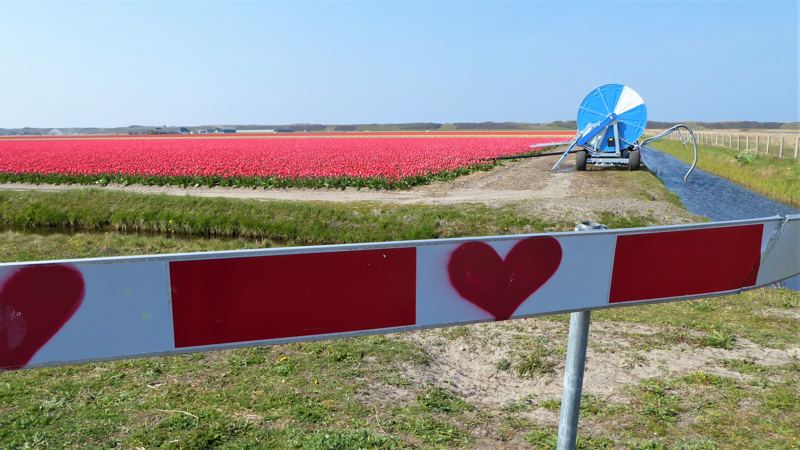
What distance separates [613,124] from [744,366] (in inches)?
699

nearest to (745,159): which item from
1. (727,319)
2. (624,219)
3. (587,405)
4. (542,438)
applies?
(624,219)

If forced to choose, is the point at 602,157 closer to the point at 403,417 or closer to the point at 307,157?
the point at 307,157

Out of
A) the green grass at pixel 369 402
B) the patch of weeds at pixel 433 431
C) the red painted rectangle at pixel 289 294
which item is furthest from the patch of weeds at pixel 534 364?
the red painted rectangle at pixel 289 294

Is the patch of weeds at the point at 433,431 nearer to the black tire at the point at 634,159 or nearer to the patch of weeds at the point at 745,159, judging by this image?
the black tire at the point at 634,159

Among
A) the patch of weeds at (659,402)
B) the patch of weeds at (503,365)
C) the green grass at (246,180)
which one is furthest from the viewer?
the green grass at (246,180)

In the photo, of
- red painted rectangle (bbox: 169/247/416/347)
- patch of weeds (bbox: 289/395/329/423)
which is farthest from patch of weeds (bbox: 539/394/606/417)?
red painted rectangle (bbox: 169/247/416/347)

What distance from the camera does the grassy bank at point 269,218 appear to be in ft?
39.6

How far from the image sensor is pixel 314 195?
18078 mm

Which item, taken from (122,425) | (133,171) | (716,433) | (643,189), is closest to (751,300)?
(716,433)

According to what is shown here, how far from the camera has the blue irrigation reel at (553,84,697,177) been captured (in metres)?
19.5

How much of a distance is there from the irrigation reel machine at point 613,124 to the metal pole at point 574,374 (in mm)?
19114

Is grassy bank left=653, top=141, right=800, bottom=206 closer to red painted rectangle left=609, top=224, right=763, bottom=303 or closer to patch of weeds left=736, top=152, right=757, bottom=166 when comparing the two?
patch of weeds left=736, top=152, right=757, bottom=166

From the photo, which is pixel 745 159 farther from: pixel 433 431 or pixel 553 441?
pixel 433 431

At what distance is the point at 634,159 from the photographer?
20109 millimetres
